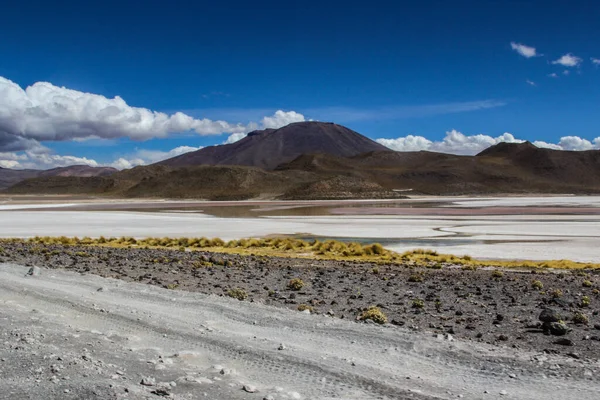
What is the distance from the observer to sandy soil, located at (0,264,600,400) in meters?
6.16

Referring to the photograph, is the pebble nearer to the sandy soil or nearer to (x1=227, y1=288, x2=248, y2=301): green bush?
the sandy soil

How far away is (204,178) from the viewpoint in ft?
579

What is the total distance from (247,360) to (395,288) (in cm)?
709

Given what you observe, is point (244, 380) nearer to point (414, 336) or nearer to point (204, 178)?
point (414, 336)

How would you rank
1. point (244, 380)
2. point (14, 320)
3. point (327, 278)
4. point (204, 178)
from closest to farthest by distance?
1. point (244, 380)
2. point (14, 320)
3. point (327, 278)
4. point (204, 178)

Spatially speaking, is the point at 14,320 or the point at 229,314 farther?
the point at 229,314

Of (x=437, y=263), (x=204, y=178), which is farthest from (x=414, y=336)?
(x=204, y=178)

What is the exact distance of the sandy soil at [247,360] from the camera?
6.16 m

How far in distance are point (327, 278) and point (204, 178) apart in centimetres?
16441

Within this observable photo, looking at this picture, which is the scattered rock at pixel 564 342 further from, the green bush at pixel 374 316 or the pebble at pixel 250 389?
the pebble at pixel 250 389

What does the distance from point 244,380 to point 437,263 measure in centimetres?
1374

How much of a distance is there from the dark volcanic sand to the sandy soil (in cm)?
107

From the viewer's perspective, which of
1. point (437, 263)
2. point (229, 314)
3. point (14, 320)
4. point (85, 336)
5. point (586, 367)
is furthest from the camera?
point (437, 263)

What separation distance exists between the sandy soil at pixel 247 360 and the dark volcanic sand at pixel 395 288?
3.50ft
